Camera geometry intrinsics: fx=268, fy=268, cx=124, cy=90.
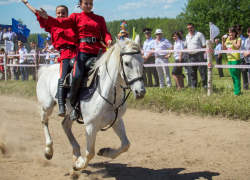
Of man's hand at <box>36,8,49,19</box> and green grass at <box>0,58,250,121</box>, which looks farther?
green grass at <box>0,58,250,121</box>

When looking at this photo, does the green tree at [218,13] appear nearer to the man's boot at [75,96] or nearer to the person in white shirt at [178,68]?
the person in white shirt at [178,68]

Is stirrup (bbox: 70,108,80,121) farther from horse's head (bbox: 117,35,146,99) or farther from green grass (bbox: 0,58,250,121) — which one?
green grass (bbox: 0,58,250,121)

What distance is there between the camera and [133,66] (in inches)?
135

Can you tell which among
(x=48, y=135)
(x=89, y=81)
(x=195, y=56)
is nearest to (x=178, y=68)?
(x=195, y=56)

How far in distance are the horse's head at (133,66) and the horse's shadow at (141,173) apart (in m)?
1.49

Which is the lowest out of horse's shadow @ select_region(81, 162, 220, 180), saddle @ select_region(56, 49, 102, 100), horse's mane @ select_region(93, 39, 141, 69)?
horse's shadow @ select_region(81, 162, 220, 180)

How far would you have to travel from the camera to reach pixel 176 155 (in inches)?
196

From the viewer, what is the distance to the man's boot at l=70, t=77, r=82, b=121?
410 centimetres

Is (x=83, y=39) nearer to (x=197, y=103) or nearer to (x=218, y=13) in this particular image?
(x=197, y=103)

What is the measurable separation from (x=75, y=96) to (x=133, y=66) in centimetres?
125

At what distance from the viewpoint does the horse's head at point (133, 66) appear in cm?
334

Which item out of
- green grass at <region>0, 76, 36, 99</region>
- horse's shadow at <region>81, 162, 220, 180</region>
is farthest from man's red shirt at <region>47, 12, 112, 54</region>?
green grass at <region>0, 76, 36, 99</region>

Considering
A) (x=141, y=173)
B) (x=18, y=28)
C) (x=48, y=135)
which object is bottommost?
(x=141, y=173)

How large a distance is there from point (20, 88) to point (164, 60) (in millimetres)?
7114
